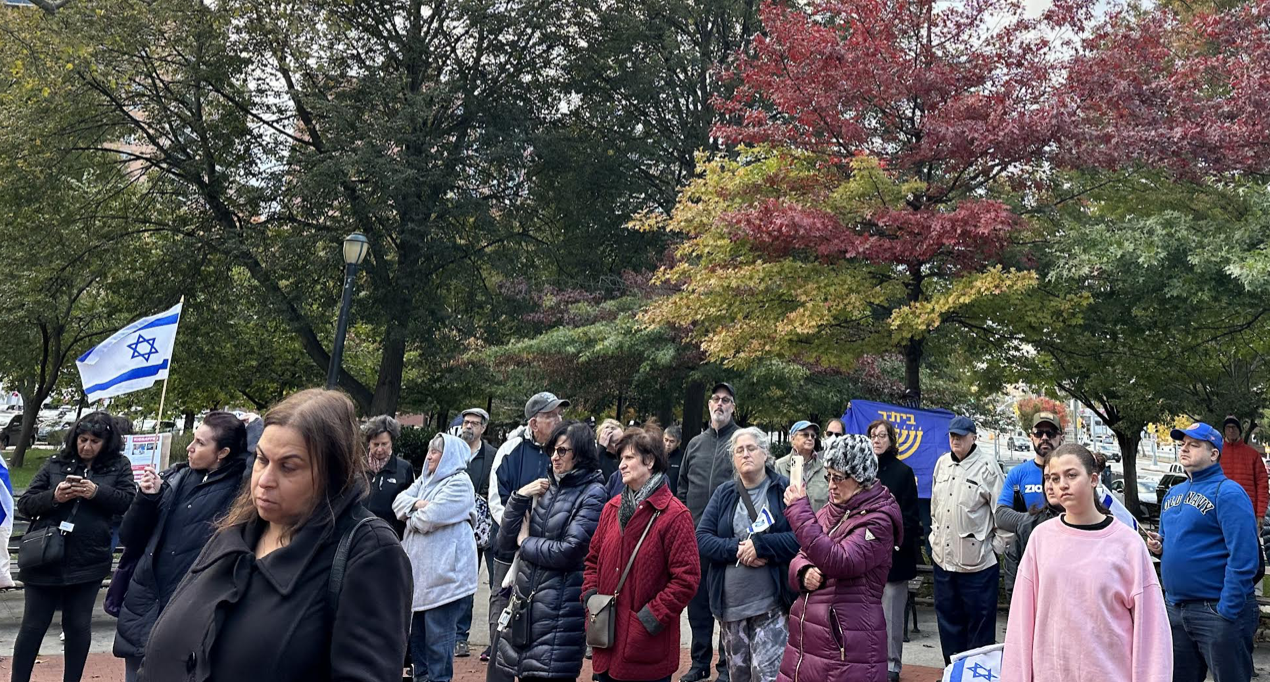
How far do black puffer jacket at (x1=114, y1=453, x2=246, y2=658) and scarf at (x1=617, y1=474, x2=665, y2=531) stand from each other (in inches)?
79.5

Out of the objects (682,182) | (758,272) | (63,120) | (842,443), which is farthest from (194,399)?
(842,443)

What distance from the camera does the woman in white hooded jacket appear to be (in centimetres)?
645

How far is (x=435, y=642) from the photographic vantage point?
6.44 metres

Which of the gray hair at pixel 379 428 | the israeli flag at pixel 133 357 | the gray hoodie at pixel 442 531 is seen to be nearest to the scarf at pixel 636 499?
the gray hoodie at pixel 442 531

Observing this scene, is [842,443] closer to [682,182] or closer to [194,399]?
[682,182]

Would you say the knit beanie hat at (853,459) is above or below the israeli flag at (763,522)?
above

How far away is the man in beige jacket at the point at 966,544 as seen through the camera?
6.88 meters

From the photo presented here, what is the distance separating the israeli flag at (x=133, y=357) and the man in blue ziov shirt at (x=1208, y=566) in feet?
23.5

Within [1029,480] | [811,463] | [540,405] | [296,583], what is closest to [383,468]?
[540,405]

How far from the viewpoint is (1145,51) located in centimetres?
1044

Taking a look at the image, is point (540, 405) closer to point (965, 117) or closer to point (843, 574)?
point (843, 574)

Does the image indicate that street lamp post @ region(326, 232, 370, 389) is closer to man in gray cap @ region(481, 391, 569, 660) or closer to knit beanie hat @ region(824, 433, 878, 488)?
man in gray cap @ region(481, 391, 569, 660)

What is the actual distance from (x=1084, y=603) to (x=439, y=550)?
4.34m

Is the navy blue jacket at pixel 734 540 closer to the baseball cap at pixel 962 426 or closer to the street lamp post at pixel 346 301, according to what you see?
the baseball cap at pixel 962 426
